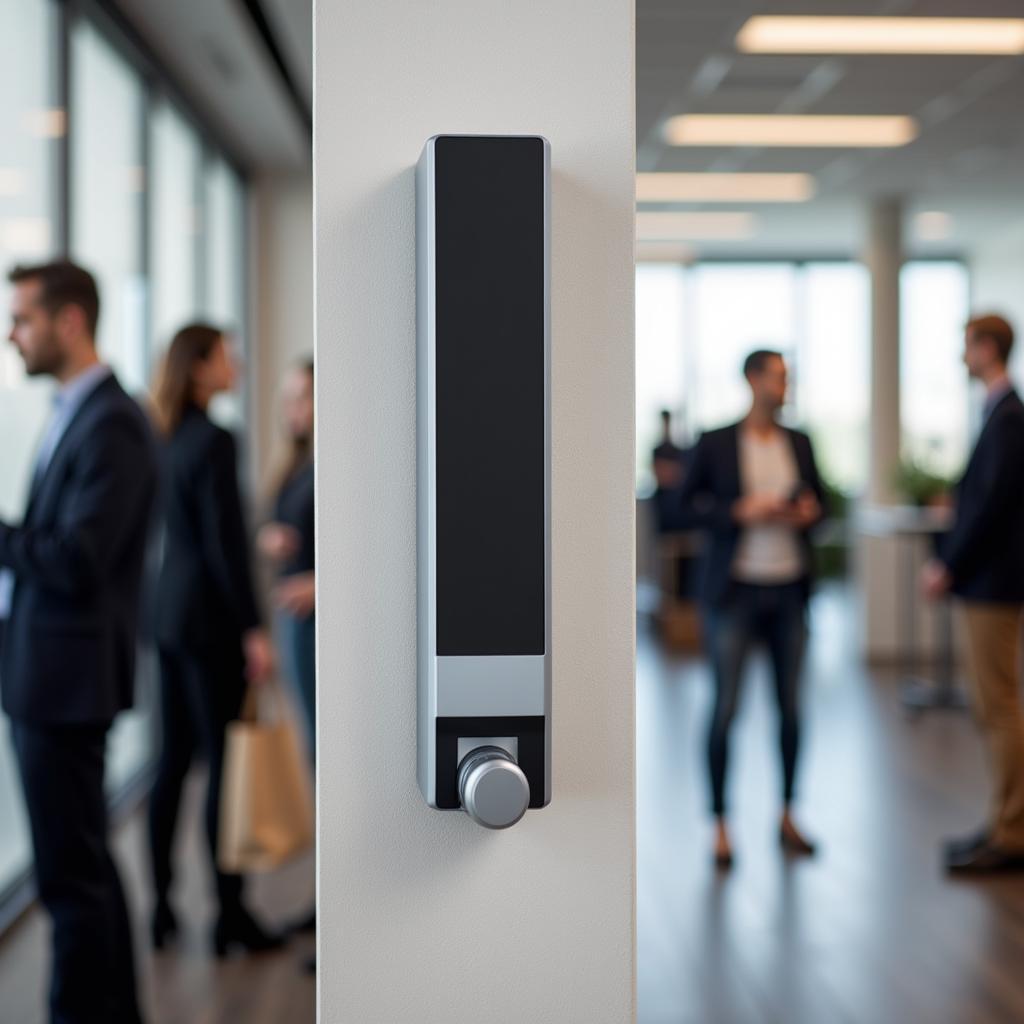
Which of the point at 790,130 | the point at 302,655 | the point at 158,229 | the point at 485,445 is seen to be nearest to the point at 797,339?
the point at 790,130

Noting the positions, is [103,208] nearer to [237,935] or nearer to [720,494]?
[720,494]

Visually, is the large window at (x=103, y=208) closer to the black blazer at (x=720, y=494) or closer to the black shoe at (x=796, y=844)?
the black blazer at (x=720, y=494)

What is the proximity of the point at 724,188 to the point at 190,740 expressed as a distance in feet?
22.8

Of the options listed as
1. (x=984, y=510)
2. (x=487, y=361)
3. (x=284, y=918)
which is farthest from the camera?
(x=984, y=510)

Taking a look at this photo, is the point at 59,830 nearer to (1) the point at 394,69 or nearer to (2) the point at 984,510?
(1) the point at 394,69

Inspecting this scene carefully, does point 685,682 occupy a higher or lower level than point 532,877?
lower

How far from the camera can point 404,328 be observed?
5.24ft

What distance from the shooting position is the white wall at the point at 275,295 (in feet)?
29.3

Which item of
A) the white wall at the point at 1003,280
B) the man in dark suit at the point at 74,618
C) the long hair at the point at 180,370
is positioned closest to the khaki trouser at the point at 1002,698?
the long hair at the point at 180,370

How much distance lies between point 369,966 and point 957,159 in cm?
791

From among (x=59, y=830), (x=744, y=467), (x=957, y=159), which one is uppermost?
(x=957, y=159)

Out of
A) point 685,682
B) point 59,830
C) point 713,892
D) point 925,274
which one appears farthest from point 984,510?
point 925,274

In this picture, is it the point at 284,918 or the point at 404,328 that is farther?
the point at 284,918

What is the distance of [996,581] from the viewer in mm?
4238
